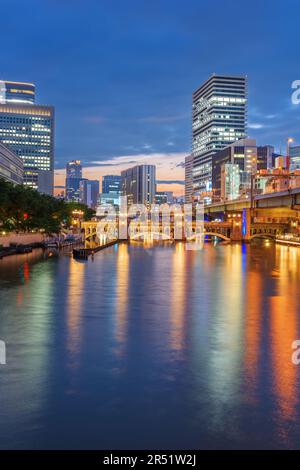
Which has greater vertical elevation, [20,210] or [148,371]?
[20,210]

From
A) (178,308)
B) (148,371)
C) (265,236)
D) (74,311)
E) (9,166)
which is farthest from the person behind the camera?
(9,166)

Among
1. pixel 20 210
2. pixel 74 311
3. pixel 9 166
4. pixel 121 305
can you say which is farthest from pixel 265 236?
pixel 74 311

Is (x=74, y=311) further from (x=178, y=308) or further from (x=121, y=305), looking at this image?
(x=178, y=308)

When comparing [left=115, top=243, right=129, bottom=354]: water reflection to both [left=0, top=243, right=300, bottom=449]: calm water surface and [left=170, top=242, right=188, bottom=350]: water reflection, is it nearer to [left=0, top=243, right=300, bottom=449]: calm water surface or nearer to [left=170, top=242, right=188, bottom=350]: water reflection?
[left=0, top=243, right=300, bottom=449]: calm water surface

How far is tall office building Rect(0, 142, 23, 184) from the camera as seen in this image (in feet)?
487

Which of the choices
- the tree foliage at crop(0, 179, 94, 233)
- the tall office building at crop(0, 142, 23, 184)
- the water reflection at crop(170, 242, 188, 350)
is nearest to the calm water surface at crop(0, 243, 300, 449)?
the water reflection at crop(170, 242, 188, 350)

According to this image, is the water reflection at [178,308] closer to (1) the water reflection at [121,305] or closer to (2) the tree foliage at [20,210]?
(1) the water reflection at [121,305]

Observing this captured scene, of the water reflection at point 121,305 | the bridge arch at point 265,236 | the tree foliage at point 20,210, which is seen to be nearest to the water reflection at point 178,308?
the water reflection at point 121,305

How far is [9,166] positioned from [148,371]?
500ft

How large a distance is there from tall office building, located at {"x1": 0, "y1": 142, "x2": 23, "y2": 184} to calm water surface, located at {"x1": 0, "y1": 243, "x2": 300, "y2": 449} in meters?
115

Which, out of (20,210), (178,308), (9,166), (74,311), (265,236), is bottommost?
(178,308)

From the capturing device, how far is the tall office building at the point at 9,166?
148375mm

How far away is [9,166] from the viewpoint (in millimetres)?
161375
